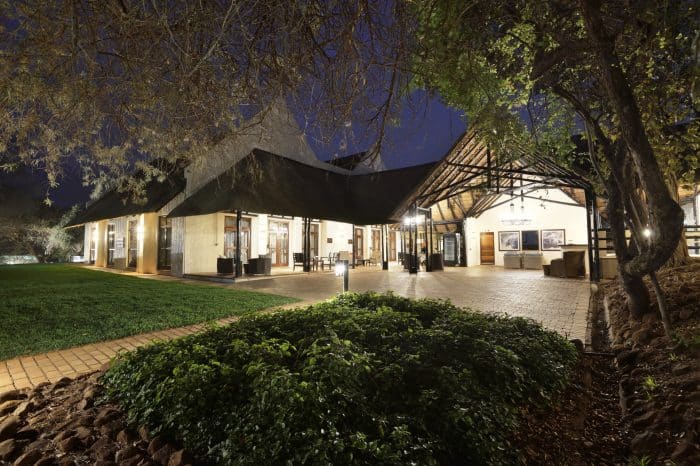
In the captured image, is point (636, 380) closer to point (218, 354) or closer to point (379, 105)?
point (379, 105)

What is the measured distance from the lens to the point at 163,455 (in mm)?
1758

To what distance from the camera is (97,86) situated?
3.45 m

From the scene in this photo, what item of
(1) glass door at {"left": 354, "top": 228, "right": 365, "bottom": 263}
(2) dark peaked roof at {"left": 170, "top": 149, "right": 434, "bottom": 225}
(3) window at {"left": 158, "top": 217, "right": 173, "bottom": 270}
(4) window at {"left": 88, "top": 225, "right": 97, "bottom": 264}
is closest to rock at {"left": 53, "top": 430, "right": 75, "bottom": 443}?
(2) dark peaked roof at {"left": 170, "top": 149, "right": 434, "bottom": 225}

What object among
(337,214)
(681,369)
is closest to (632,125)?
(681,369)

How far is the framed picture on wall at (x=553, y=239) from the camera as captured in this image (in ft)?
55.2

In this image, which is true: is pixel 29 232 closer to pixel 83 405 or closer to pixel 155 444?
pixel 83 405

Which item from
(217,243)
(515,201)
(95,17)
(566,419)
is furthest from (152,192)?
(515,201)

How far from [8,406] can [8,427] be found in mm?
580

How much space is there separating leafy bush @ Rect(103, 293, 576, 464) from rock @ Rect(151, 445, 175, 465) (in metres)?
0.08

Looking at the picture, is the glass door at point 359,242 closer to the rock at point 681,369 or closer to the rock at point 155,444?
the rock at point 681,369

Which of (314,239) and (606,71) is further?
(314,239)

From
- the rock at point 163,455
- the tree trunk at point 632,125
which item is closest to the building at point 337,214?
the tree trunk at point 632,125

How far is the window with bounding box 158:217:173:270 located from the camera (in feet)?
48.3

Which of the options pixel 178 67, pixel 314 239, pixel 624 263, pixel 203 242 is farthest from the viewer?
pixel 314 239
